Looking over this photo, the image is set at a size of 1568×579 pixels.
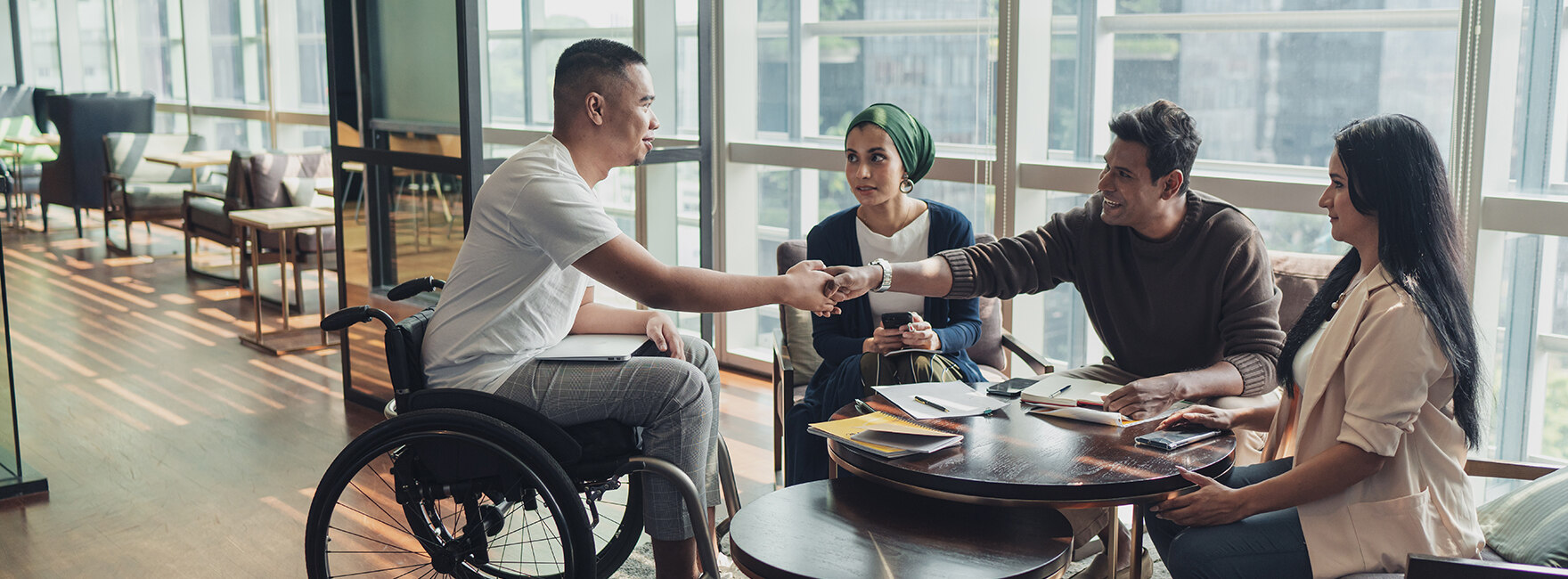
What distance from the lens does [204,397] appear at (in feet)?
15.1

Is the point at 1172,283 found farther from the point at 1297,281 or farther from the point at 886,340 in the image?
the point at 886,340

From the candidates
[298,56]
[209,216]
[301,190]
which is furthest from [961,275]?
[298,56]

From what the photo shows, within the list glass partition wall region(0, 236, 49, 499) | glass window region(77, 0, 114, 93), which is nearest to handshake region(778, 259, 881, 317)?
glass partition wall region(0, 236, 49, 499)

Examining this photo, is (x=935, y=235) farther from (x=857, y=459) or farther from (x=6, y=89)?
(x=6, y=89)

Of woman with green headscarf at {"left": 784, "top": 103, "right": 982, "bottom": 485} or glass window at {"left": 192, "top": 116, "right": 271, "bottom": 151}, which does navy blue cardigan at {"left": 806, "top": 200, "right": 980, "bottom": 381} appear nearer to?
woman with green headscarf at {"left": 784, "top": 103, "right": 982, "bottom": 485}

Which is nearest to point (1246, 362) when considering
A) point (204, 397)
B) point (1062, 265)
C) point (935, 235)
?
point (1062, 265)

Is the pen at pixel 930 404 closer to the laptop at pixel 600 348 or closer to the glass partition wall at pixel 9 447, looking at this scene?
the laptop at pixel 600 348

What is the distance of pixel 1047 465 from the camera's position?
1896 mm

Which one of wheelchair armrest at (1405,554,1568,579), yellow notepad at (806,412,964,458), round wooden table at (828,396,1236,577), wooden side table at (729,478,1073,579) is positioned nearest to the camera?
wheelchair armrest at (1405,554,1568,579)

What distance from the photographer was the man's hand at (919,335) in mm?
2719

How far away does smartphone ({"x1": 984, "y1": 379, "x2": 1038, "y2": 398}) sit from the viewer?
2.35m

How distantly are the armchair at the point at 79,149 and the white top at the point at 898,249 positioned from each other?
27.6 ft

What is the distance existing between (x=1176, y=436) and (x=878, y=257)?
42.5 inches

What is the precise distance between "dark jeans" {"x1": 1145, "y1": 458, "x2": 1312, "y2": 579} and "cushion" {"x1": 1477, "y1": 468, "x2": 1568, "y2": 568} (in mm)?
334
